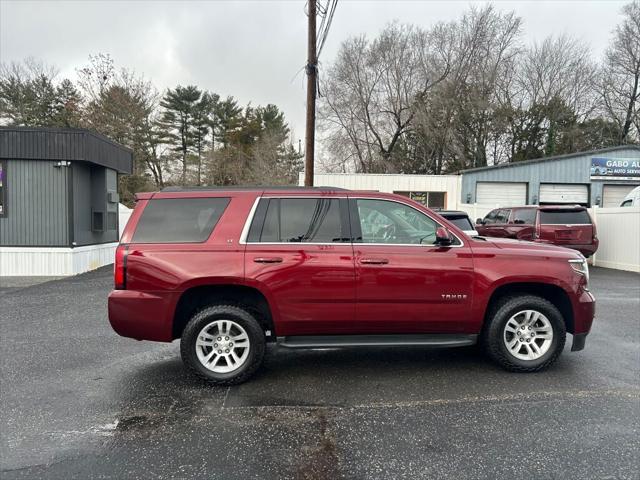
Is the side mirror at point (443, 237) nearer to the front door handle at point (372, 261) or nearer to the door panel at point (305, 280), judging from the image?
the front door handle at point (372, 261)

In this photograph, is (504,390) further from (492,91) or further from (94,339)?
(492,91)

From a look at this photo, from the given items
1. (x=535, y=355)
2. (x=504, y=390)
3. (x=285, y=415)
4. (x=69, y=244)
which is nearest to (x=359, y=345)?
(x=285, y=415)

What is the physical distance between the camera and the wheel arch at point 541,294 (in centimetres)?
454

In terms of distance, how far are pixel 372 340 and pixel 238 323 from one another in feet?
4.30

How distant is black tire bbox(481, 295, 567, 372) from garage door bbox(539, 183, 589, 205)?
2139 centimetres

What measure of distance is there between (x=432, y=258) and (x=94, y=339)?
14.8 feet

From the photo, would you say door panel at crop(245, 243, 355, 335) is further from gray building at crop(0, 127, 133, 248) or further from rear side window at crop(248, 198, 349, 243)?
gray building at crop(0, 127, 133, 248)

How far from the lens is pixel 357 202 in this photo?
4.51 meters

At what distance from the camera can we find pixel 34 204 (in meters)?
11.5

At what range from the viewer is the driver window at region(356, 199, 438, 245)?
441 centimetres

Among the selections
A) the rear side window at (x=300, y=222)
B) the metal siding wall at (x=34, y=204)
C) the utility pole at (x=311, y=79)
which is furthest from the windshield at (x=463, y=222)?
the metal siding wall at (x=34, y=204)

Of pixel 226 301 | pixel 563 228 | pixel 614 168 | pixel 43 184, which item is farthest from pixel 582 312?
pixel 614 168

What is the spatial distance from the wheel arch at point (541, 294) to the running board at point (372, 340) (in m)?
0.44

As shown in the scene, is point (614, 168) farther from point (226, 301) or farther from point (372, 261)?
point (226, 301)
